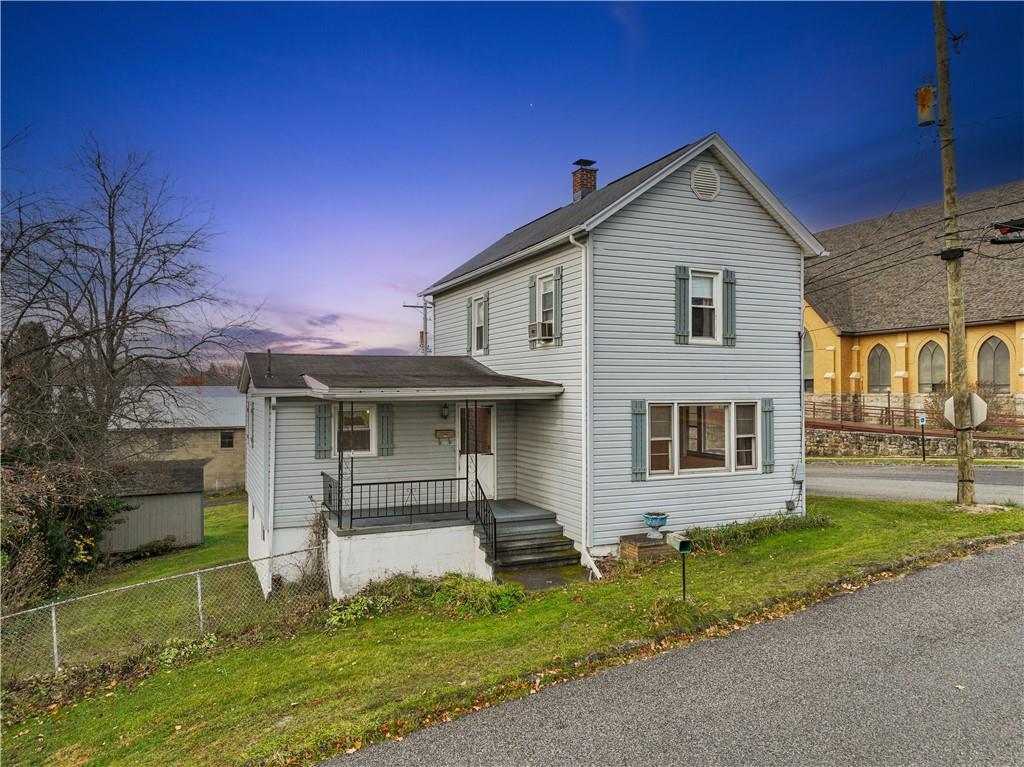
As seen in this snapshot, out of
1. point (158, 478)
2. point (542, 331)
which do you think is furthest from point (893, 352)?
point (158, 478)

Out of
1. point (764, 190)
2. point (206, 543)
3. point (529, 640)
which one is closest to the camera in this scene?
point (529, 640)

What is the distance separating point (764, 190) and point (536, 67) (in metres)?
8.38

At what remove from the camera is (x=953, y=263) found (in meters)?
12.6

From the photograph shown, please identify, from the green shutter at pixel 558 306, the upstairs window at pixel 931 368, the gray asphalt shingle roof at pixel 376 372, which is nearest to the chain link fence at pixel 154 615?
the gray asphalt shingle roof at pixel 376 372

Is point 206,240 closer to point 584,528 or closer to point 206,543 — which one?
point 206,543

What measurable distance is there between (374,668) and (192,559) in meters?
13.7

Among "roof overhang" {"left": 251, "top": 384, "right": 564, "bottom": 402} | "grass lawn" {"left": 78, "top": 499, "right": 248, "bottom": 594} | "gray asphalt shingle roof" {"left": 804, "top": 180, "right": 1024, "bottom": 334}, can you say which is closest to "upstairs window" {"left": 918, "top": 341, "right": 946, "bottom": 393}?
"gray asphalt shingle roof" {"left": 804, "top": 180, "right": 1024, "bottom": 334}

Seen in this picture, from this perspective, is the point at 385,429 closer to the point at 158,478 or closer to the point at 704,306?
the point at 704,306

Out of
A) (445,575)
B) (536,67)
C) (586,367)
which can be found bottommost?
(445,575)

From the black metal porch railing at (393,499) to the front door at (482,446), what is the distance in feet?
1.48

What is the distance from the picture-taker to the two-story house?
1077 cm

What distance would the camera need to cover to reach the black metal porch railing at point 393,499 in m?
11.4

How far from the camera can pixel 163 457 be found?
31.9 m

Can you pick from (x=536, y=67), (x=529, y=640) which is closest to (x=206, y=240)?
(x=536, y=67)
